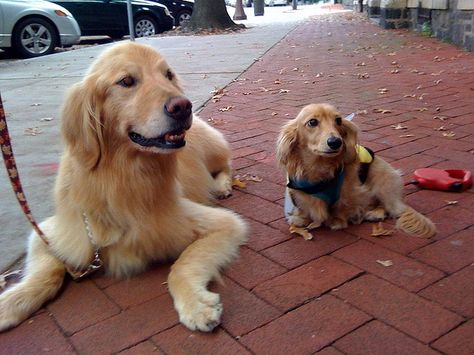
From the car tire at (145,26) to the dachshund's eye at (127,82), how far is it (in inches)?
620

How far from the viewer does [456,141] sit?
4.94 meters

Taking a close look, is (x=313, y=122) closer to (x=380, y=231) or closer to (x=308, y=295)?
(x=380, y=231)

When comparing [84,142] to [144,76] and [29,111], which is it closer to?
[144,76]

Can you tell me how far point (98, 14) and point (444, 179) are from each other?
47.6 ft

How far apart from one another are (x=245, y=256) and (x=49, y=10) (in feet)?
36.1

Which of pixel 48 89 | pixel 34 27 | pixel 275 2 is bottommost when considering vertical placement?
pixel 48 89

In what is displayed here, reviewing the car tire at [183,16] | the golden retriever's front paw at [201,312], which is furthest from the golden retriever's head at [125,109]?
the car tire at [183,16]

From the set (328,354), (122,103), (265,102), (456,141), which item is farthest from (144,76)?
(265,102)

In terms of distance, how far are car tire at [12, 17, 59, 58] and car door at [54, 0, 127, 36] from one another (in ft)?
10.0

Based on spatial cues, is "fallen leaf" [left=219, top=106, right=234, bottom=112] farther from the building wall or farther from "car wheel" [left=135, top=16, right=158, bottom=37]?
"car wheel" [left=135, top=16, right=158, bottom=37]

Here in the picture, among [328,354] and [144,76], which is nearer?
[328,354]

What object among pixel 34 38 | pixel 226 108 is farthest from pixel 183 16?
pixel 226 108

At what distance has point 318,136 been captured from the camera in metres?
3.24

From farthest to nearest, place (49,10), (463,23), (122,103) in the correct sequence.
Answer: (49,10)
(463,23)
(122,103)
